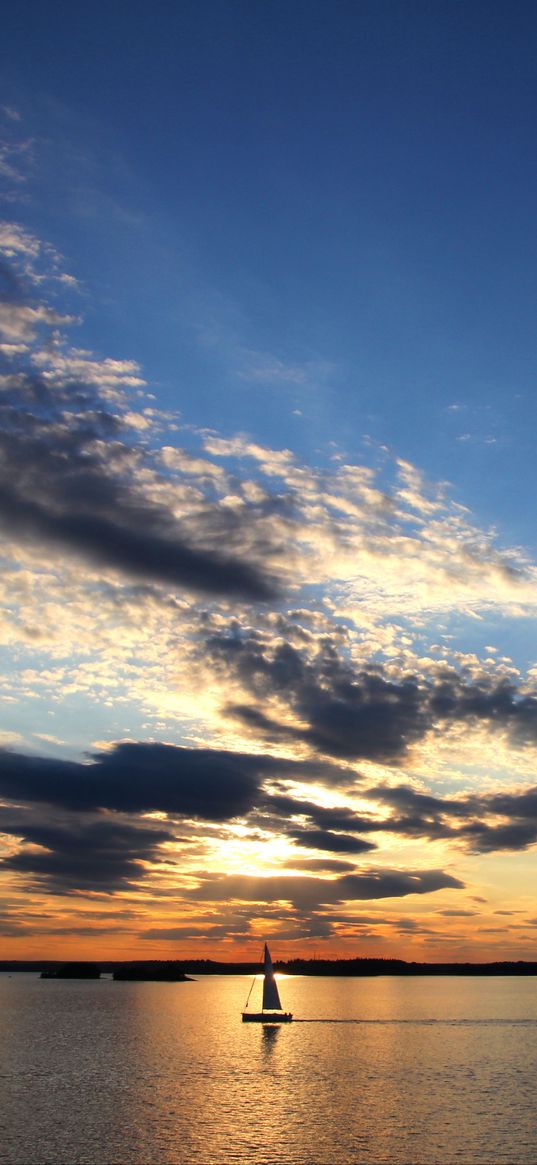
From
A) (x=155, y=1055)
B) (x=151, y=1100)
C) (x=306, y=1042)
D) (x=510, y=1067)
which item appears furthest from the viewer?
(x=306, y=1042)

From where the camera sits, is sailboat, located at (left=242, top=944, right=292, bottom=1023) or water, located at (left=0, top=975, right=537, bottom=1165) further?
sailboat, located at (left=242, top=944, right=292, bottom=1023)

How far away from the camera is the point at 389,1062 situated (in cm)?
13075

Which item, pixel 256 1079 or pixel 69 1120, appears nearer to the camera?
pixel 69 1120

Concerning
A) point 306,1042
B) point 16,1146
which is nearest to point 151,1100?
point 16,1146

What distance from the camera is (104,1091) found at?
10194cm

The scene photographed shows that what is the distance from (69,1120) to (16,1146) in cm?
1252

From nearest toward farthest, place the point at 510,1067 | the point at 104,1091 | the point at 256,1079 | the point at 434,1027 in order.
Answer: the point at 104,1091, the point at 256,1079, the point at 510,1067, the point at 434,1027

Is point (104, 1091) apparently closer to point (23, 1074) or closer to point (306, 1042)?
point (23, 1074)

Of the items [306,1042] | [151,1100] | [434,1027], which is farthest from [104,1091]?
[434,1027]

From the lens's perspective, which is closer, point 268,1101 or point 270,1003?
point 268,1101

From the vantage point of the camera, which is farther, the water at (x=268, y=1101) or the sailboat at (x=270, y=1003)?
the sailboat at (x=270, y=1003)

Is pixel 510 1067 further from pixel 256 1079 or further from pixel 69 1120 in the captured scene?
pixel 69 1120

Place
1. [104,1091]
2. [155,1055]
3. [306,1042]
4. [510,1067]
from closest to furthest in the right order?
[104,1091]
[510,1067]
[155,1055]
[306,1042]

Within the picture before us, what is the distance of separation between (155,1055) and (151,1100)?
48.0 meters
